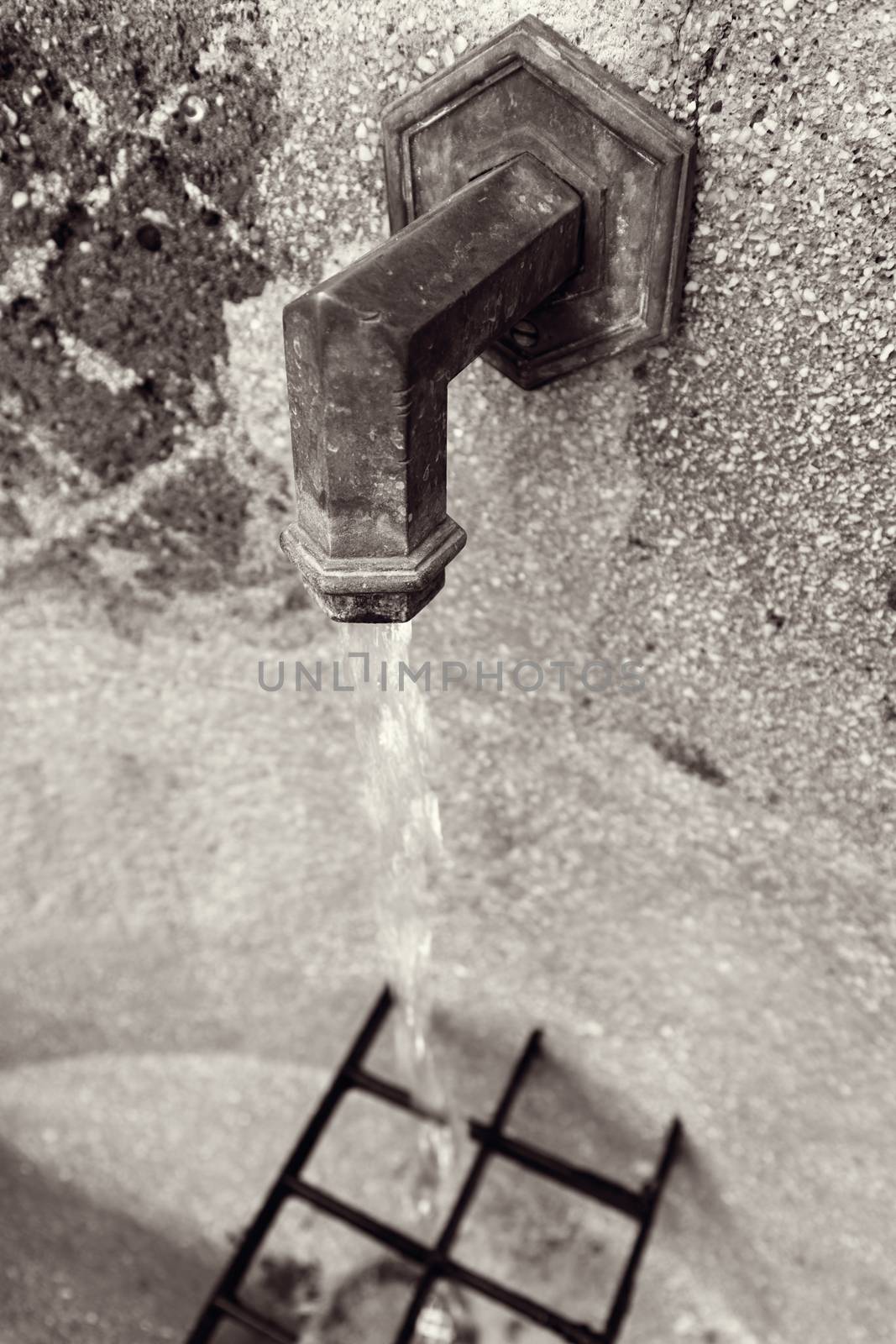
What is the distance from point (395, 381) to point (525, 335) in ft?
0.83

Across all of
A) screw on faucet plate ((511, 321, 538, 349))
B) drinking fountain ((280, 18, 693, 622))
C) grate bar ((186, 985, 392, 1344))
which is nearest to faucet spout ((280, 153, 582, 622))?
drinking fountain ((280, 18, 693, 622))

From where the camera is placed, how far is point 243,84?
0.67 m

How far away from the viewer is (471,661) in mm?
937

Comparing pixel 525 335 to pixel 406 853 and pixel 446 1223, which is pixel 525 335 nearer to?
pixel 406 853

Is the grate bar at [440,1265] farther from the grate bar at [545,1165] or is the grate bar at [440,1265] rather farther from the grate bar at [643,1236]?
the grate bar at [545,1165]

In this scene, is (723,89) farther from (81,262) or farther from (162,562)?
(162,562)

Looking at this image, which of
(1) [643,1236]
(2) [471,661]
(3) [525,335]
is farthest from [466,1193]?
(3) [525,335]

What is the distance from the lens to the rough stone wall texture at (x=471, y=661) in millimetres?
637

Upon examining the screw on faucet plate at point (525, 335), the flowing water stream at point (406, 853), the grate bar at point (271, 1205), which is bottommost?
the grate bar at point (271, 1205)

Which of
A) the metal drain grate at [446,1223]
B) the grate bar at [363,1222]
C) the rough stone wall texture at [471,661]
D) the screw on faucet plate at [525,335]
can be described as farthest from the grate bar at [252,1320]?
the screw on faucet plate at [525,335]

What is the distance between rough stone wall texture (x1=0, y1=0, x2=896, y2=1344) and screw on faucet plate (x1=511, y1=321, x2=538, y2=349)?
0.05 m

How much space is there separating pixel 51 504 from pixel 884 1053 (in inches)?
34.3

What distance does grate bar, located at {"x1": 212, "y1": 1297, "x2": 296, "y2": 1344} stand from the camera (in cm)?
96

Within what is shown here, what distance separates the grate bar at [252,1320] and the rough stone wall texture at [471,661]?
359 mm
